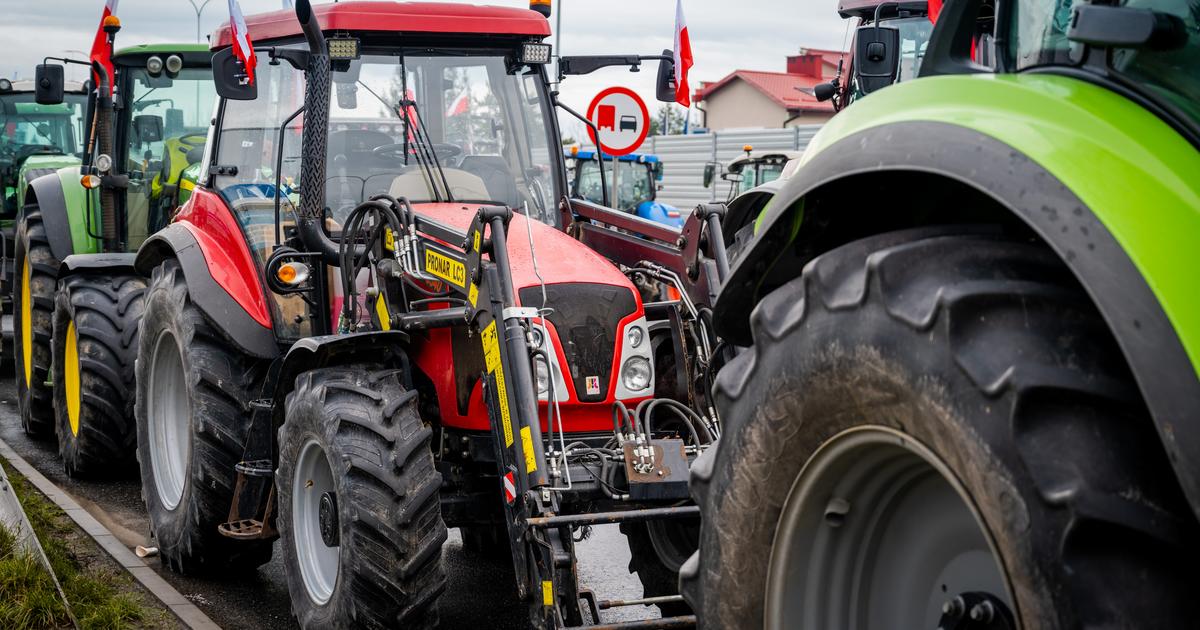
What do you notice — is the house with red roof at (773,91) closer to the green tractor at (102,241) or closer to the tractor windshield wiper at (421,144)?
the green tractor at (102,241)

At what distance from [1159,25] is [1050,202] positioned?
0.37 m

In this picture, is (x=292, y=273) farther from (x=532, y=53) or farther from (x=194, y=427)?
(x=532, y=53)

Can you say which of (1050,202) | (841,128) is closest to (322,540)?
(841,128)

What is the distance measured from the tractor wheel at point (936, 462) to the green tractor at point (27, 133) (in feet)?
43.5

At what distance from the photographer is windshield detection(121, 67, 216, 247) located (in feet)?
31.6

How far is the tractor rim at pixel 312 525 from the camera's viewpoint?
5398 mm

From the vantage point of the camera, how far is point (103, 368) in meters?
8.18

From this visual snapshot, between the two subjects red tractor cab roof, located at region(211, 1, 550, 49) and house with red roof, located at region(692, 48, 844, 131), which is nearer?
red tractor cab roof, located at region(211, 1, 550, 49)

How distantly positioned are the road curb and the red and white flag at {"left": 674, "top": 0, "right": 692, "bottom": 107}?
314 centimetres

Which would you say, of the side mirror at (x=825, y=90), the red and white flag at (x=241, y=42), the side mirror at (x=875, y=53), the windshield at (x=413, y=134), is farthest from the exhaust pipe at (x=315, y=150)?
the side mirror at (x=825, y=90)

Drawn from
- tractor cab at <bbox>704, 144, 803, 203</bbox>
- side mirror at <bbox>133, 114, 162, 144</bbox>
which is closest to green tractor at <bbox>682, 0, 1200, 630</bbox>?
side mirror at <bbox>133, 114, 162, 144</bbox>

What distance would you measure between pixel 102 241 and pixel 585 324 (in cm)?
569

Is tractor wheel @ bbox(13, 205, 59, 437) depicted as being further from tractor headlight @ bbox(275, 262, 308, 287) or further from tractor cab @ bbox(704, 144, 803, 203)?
tractor cab @ bbox(704, 144, 803, 203)

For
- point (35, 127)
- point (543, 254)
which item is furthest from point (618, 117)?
point (35, 127)
